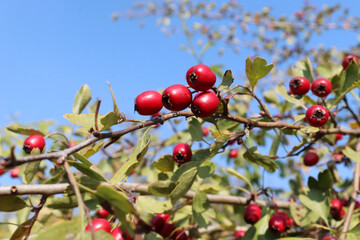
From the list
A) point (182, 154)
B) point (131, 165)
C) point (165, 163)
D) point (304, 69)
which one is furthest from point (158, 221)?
point (304, 69)

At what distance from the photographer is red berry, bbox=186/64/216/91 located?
3.72ft

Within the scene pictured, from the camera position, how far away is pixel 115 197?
0.92 m

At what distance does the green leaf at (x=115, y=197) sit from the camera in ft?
2.98

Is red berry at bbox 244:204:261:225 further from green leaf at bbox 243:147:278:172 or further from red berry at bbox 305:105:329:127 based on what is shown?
red berry at bbox 305:105:329:127

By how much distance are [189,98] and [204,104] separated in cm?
8

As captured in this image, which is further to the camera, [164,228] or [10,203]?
[164,228]

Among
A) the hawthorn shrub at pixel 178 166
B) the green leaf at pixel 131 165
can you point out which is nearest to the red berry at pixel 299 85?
the hawthorn shrub at pixel 178 166

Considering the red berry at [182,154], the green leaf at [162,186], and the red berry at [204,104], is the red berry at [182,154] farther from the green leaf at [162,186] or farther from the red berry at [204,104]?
the red berry at [204,104]

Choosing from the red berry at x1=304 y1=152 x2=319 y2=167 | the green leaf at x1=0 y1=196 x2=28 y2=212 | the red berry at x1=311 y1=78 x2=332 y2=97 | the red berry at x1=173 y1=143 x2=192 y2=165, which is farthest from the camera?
the red berry at x1=304 y1=152 x2=319 y2=167

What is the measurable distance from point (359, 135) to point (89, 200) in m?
1.88

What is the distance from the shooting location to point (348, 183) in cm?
293

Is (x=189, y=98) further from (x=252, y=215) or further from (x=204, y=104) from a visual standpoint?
(x=252, y=215)

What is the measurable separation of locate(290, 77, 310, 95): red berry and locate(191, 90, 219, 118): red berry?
0.99 m

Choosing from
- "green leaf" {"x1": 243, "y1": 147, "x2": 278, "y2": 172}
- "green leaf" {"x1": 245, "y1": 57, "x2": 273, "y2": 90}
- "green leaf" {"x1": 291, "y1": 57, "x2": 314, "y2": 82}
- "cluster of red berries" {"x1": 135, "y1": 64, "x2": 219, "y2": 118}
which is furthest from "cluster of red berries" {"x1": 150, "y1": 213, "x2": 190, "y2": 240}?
"green leaf" {"x1": 291, "y1": 57, "x2": 314, "y2": 82}
